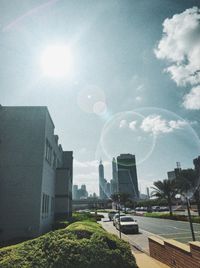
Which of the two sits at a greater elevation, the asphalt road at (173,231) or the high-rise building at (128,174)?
the high-rise building at (128,174)

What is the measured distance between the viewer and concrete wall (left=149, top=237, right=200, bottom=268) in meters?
5.64

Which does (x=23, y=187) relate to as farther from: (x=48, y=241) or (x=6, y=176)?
(x=48, y=241)

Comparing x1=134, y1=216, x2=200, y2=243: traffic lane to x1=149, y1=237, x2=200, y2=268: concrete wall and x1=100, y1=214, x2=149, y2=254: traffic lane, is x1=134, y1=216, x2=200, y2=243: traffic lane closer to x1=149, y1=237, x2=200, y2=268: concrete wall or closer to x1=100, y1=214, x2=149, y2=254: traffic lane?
x1=100, y1=214, x2=149, y2=254: traffic lane

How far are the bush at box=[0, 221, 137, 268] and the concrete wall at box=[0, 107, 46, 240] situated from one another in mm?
10732

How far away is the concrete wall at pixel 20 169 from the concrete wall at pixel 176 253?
9749mm

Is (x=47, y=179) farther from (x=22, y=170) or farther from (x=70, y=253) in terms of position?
(x=70, y=253)

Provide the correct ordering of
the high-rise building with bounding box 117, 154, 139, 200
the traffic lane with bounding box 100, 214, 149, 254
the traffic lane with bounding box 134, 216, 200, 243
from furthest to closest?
the high-rise building with bounding box 117, 154, 139, 200 < the traffic lane with bounding box 134, 216, 200, 243 < the traffic lane with bounding box 100, 214, 149, 254

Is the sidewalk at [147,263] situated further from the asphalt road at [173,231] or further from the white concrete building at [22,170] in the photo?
the white concrete building at [22,170]

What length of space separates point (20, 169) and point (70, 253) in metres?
12.6

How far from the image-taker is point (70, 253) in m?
5.00

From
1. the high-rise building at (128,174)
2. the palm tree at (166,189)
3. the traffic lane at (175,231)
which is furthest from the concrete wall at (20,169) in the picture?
the high-rise building at (128,174)

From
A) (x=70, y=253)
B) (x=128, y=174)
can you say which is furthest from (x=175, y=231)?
(x=128, y=174)

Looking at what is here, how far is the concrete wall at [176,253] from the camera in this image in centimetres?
564

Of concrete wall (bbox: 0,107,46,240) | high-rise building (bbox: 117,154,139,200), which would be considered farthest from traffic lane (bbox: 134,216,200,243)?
high-rise building (bbox: 117,154,139,200)
